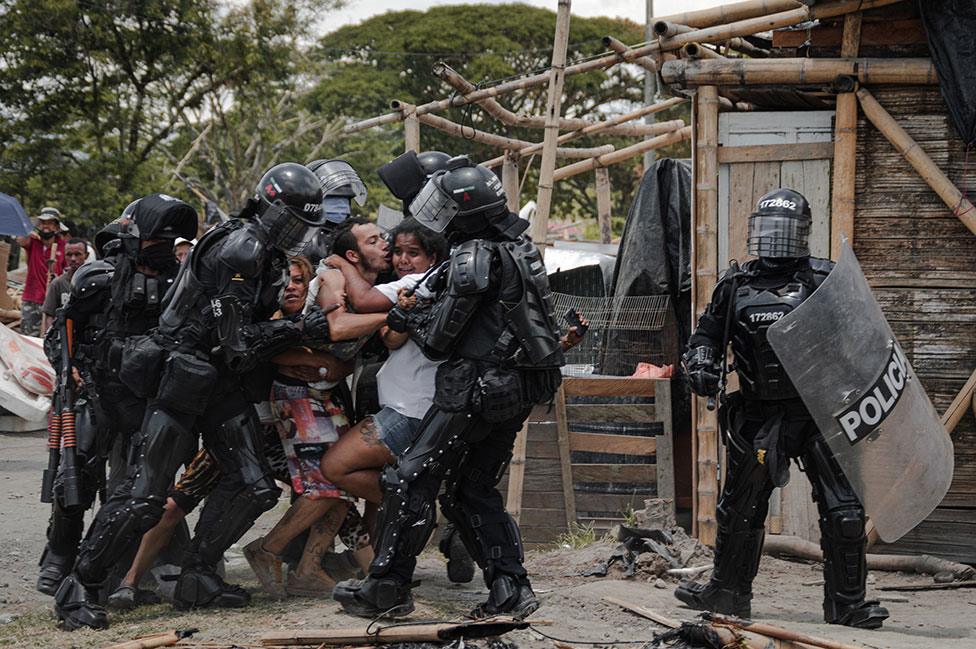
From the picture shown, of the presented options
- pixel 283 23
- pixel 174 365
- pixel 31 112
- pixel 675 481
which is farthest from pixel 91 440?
pixel 283 23

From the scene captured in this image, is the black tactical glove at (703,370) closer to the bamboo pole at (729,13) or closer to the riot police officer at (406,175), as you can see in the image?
the riot police officer at (406,175)

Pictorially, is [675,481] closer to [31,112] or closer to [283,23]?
[31,112]

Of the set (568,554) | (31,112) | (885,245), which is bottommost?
(568,554)

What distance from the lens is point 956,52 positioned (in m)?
7.26

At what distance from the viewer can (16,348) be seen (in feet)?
45.5

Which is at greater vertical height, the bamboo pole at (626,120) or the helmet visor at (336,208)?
the bamboo pole at (626,120)

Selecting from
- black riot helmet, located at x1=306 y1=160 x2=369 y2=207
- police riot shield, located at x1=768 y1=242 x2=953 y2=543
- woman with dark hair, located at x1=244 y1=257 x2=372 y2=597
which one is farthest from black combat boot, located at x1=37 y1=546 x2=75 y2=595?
police riot shield, located at x1=768 y1=242 x2=953 y2=543

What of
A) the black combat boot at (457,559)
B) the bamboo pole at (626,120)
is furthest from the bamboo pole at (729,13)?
the black combat boot at (457,559)

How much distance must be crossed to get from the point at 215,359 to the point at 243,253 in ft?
1.88

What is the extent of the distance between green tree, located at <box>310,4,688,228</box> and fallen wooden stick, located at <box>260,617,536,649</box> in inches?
1132

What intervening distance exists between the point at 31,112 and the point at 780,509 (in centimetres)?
1956

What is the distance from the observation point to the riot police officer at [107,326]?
255 inches

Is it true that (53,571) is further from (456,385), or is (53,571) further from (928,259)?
(928,259)

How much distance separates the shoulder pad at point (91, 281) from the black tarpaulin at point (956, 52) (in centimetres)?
464
